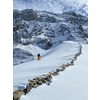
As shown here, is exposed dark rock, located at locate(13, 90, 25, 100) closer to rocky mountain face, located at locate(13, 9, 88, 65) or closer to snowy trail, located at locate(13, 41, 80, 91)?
snowy trail, located at locate(13, 41, 80, 91)

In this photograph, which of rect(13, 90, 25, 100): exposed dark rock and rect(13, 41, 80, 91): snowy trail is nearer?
rect(13, 90, 25, 100): exposed dark rock

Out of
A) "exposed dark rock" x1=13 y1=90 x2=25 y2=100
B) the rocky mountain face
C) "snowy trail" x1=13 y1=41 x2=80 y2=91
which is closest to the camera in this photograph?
"exposed dark rock" x1=13 y1=90 x2=25 y2=100

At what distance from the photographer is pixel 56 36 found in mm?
59719

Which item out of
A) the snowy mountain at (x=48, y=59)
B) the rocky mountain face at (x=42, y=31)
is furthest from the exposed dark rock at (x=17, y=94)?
the rocky mountain face at (x=42, y=31)

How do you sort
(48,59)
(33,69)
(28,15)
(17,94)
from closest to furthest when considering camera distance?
(17,94) < (33,69) < (48,59) < (28,15)

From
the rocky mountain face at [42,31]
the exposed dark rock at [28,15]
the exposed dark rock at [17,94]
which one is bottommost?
the exposed dark rock at [17,94]

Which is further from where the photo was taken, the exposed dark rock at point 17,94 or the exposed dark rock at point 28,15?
the exposed dark rock at point 28,15

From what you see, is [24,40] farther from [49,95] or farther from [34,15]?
[49,95]

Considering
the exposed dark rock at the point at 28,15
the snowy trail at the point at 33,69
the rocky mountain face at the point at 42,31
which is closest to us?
the snowy trail at the point at 33,69

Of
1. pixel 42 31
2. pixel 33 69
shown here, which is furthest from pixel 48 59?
pixel 42 31

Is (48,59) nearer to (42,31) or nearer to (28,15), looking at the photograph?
(42,31)

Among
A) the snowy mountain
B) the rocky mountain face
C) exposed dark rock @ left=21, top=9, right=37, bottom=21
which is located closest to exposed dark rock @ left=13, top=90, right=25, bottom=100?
the snowy mountain

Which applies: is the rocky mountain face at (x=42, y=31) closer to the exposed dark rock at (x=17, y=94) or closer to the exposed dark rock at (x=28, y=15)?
the exposed dark rock at (x=28, y=15)
